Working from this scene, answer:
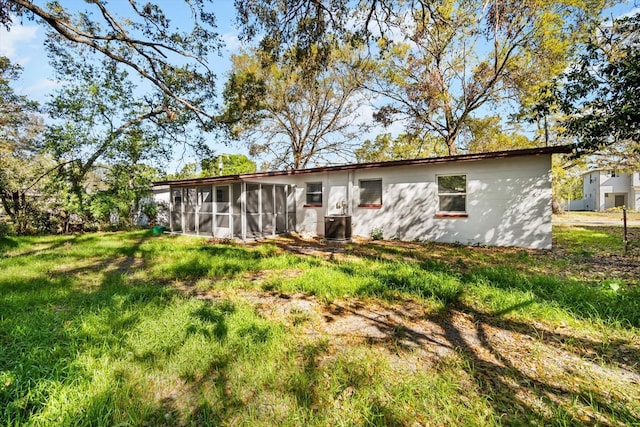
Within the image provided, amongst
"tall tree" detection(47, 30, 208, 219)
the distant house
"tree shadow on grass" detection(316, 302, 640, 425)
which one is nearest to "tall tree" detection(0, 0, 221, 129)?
"tall tree" detection(47, 30, 208, 219)

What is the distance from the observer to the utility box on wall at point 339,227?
976cm

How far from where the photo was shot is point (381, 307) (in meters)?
3.63

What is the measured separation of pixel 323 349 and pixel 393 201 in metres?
7.95

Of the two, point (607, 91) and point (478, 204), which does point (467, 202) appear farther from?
point (607, 91)

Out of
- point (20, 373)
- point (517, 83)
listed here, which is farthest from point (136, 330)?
point (517, 83)

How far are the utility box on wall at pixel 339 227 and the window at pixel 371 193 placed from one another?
1.14m

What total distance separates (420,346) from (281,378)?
1.39 meters

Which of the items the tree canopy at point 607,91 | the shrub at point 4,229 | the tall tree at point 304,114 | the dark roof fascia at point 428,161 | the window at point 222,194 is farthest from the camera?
the tall tree at point 304,114

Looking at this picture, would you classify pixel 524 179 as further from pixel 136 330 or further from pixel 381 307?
pixel 136 330

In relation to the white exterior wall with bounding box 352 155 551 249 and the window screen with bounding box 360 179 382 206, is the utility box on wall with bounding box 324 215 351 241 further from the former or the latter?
the window screen with bounding box 360 179 382 206

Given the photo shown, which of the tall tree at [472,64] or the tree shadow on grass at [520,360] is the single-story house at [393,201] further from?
the tree shadow on grass at [520,360]

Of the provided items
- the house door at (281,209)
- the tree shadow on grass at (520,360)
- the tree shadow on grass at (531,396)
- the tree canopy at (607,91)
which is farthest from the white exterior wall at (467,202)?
the tree shadow on grass at (531,396)

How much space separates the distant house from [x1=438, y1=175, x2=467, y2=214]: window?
25.1 metres

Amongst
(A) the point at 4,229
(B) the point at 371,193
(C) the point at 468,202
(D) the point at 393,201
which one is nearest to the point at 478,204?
(C) the point at 468,202
